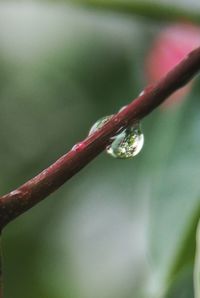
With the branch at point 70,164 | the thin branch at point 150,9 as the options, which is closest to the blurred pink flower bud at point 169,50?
the thin branch at point 150,9

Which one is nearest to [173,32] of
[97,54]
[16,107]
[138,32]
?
[138,32]

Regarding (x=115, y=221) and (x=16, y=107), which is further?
(x=16, y=107)

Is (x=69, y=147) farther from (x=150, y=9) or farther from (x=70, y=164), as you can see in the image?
(x=70, y=164)

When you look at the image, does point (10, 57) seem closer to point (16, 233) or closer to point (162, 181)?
point (16, 233)

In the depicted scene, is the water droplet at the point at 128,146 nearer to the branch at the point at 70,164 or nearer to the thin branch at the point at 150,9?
the branch at the point at 70,164

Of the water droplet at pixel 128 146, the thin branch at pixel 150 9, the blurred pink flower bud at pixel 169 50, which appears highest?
the blurred pink flower bud at pixel 169 50
